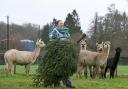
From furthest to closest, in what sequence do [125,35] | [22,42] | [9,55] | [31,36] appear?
[125,35] < [31,36] < [22,42] < [9,55]

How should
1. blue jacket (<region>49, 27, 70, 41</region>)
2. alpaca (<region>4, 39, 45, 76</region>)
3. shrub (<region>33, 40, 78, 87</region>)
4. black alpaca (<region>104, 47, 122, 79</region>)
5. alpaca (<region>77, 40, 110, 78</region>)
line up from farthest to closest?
black alpaca (<region>104, 47, 122, 79</region>), alpaca (<region>77, 40, 110, 78</region>), alpaca (<region>4, 39, 45, 76</region>), blue jacket (<region>49, 27, 70, 41</region>), shrub (<region>33, 40, 78, 87</region>)

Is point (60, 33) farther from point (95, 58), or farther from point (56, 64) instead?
point (95, 58)

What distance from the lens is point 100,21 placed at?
214 feet

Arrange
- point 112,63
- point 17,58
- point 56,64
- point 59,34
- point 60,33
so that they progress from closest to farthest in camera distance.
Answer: point 56,64, point 59,34, point 60,33, point 17,58, point 112,63

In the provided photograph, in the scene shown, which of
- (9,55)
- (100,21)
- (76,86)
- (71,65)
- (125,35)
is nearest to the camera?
(71,65)

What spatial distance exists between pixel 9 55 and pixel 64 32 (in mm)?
6426

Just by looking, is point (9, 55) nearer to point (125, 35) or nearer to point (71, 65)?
point (71, 65)

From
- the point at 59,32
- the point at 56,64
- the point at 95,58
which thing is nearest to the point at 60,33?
the point at 59,32

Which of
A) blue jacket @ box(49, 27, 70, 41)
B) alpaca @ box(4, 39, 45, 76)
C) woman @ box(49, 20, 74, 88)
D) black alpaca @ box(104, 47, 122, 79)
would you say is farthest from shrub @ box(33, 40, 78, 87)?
black alpaca @ box(104, 47, 122, 79)

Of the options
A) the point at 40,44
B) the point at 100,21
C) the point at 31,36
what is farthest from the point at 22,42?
the point at 100,21

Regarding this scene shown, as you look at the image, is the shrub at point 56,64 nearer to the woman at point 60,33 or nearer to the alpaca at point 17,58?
the woman at point 60,33

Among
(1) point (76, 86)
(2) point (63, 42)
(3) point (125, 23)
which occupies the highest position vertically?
(3) point (125, 23)

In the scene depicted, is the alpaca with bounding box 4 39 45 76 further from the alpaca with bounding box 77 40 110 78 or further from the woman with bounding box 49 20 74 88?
the woman with bounding box 49 20 74 88

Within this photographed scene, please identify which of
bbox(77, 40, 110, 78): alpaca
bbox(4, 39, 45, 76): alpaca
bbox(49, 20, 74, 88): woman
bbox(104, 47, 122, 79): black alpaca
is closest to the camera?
bbox(49, 20, 74, 88): woman
